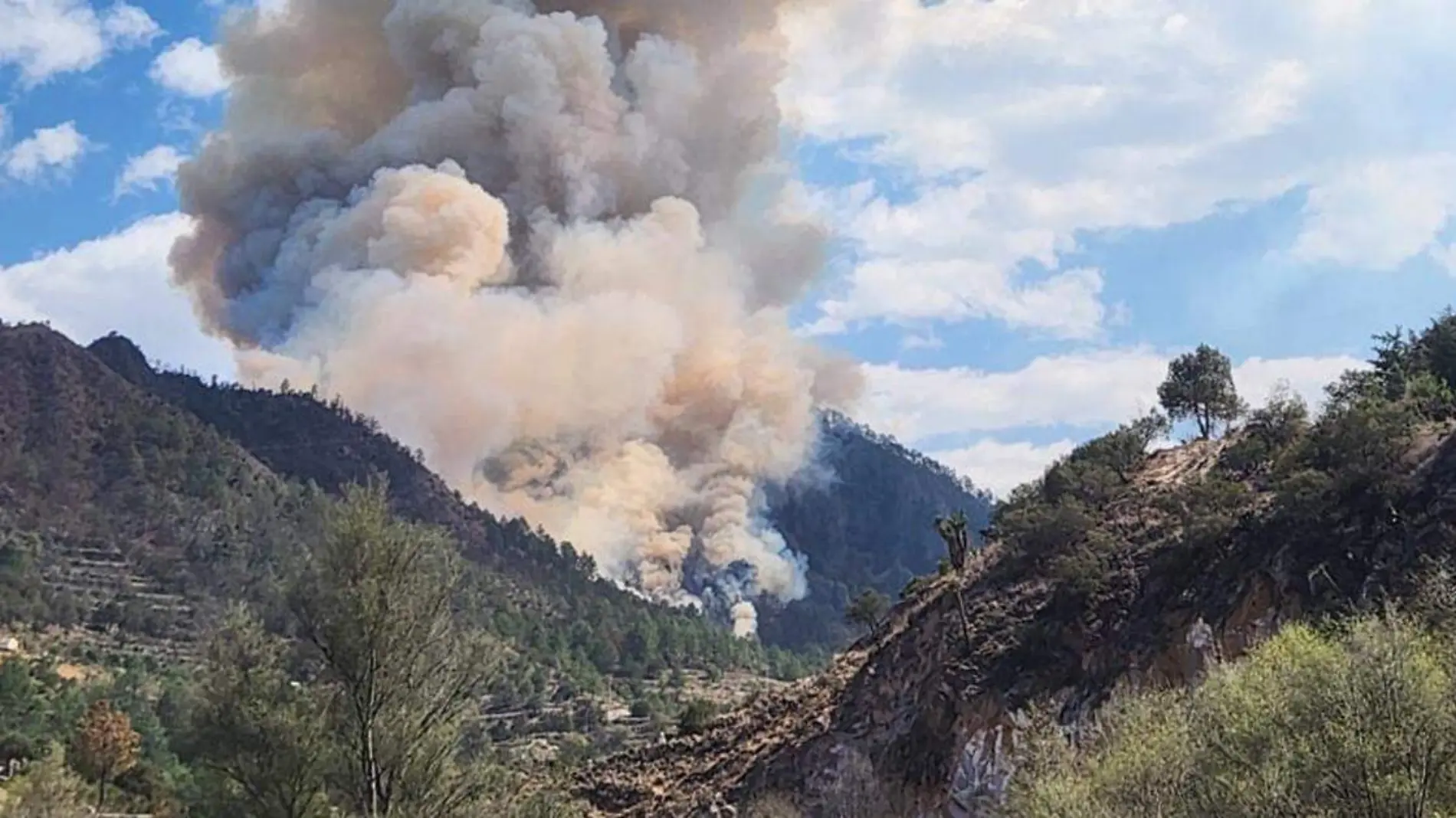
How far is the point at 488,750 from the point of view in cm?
1942

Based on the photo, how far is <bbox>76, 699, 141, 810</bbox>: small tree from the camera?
5100cm

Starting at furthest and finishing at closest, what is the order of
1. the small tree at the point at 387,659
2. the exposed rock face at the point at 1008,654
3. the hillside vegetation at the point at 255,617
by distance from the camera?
the exposed rock face at the point at 1008,654, the hillside vegetation at the point at 255,617, the small tree at the point at 387,659

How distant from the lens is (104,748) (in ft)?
169

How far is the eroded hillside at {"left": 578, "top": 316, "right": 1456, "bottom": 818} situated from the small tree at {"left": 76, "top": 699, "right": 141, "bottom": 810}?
1665cm

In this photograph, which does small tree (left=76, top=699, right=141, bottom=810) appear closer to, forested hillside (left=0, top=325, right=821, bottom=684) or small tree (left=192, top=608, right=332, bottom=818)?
small tree (left=192, top=608, right=332, bottom=818)

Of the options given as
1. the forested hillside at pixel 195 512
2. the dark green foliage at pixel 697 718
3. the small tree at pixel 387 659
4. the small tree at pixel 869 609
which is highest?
the forested hillside at pixel 195 512

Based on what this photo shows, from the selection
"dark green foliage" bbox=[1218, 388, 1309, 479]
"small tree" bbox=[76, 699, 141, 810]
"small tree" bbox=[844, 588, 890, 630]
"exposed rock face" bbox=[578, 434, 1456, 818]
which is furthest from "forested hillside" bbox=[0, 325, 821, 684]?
"dark green foliage" bbox=[1218, 388, 1309, 479]

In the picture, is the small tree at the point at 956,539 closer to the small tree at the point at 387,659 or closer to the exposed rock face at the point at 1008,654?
the exposed rock face at the point at 1008,654

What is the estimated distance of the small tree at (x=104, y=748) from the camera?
51000 mm

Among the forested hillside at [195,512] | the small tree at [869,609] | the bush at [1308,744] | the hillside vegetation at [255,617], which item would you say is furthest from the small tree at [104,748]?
the bush at [1308,744]

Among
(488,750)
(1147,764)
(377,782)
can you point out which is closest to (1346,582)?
(1147,764)

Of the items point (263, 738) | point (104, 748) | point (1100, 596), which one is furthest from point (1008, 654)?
point (104, 748)

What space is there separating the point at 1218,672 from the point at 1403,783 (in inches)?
265

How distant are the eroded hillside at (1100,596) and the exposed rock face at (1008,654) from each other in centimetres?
7
